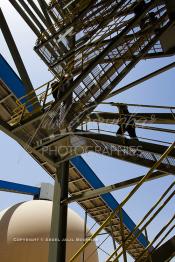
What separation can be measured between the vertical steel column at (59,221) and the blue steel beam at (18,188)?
8871 mm

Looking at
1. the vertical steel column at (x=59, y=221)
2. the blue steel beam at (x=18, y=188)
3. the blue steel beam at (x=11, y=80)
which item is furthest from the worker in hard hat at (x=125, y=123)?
the blue steel beam at (x=18, y=188)

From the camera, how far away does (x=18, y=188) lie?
18.8m

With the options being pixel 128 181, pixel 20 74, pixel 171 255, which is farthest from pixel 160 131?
pixel 20 74

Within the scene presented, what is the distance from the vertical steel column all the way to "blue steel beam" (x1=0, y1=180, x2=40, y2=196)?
8871mm

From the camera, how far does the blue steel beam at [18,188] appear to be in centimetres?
1756

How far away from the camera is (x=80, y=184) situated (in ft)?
46.0

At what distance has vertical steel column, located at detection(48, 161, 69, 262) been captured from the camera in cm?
A: 820

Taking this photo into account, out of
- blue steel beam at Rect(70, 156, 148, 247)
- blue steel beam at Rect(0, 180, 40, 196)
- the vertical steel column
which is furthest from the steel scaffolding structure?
blue steel beam at Rect(0, 180, 40, 196)

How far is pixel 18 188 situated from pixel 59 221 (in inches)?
427

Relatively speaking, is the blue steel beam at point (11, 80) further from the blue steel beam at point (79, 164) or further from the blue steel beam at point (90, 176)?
the blue steel beam at point (90, 176)

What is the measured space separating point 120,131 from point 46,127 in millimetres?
2176

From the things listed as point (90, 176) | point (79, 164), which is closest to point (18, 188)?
point (90, 176)

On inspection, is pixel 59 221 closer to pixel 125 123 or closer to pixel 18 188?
pixel 125 123

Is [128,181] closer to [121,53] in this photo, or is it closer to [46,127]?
[46,127]
